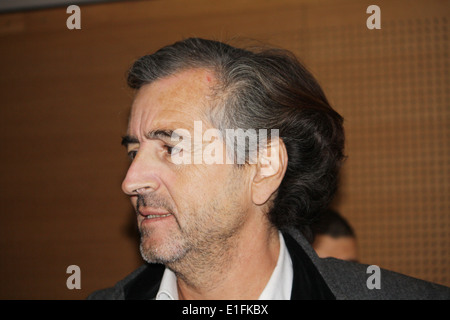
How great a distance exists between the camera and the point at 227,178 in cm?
158

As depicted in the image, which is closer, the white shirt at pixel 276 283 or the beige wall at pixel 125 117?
the white shirt at pixel 276 283

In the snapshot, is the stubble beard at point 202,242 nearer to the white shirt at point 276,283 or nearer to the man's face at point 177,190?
the man's face at point 177,190

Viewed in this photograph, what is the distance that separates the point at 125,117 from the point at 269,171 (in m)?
1.80

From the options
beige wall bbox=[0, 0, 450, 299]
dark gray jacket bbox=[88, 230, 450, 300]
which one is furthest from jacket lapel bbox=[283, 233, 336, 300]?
beige wall bbox=[0, 0, 450, 299]

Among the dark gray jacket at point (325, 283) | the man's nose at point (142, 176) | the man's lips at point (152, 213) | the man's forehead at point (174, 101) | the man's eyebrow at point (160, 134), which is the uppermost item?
the man's forehead at point (174, 101)

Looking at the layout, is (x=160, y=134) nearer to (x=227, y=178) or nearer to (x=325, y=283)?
(x=227, y=178)

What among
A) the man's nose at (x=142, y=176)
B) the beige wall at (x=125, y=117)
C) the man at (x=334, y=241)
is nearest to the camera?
the man's nose at (x=142, y=176)

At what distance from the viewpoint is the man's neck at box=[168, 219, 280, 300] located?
1.58 metres

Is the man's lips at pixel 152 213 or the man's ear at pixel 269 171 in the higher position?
the man's ear at pixel 269 171

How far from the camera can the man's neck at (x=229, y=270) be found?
1.58 m

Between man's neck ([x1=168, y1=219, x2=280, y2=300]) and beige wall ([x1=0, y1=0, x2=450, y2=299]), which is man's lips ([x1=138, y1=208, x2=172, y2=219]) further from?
beige wall ([x1=0, y1=0, x2=450, y2=299])

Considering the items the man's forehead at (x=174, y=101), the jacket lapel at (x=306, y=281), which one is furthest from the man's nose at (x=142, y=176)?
the jacket lapel at (x=306, y=281)

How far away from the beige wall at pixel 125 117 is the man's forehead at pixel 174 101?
1.49m
